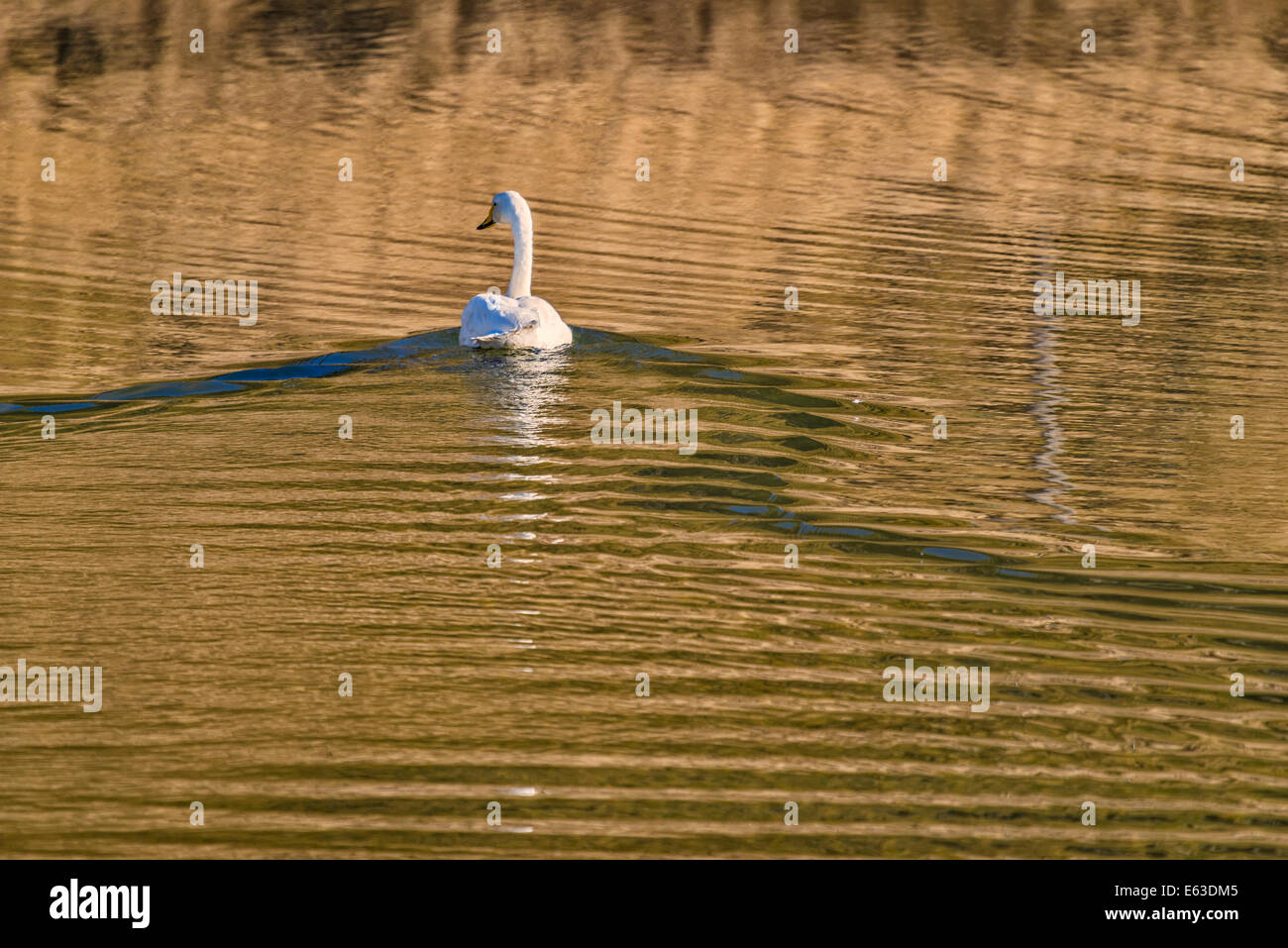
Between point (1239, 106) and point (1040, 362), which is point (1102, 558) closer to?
point (1040, 362)

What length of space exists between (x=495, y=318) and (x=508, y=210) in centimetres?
172

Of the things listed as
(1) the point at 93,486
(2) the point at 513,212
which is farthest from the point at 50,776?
(2) the point at 513,212

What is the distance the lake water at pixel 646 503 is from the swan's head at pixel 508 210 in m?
0.84

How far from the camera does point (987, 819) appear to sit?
212 inches

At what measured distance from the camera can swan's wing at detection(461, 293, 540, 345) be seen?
10438mm

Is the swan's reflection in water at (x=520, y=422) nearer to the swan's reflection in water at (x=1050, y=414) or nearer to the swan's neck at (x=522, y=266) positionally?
the swan's neck at (x=522, y=266)

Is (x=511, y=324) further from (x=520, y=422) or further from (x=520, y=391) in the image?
(x=520, y=422)

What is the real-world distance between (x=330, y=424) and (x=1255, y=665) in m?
5.00

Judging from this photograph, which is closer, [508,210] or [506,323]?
[506,323]

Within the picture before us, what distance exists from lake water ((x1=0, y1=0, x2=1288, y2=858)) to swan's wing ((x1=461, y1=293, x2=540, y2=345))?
25 centimetres

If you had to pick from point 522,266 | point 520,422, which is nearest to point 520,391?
point 520,422

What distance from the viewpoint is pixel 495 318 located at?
10.5m
